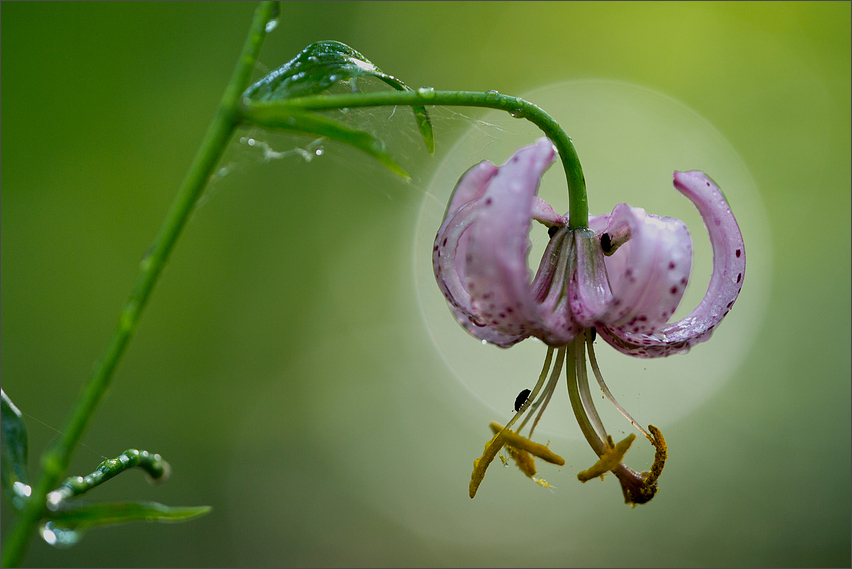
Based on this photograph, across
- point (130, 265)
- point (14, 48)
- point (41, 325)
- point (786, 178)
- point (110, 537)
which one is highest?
point (786, 178)

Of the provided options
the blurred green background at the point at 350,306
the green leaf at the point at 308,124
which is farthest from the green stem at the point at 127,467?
the blurred green background at the point at 350,306

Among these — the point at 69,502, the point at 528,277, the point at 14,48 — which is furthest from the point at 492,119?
the point at 14,48

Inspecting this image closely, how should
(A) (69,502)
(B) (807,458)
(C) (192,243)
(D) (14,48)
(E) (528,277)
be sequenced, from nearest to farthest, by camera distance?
(A) (69,502) < (E) (528,277) < (D) (14,48) < (C) (192,243) < (B) (807,458)

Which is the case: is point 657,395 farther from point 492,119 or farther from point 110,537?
point 492,119

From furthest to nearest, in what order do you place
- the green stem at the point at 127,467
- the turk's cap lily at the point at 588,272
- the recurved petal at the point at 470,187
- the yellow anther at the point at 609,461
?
the recurved petal at the point at 470,187
the yellow anther at the point at 609,461
the turk's cap lily at the point at 588,272
the green stem at the point at 127,467

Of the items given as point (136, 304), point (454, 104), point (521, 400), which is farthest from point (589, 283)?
point (136, 304)

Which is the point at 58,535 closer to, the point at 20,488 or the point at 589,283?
the point at 20,488

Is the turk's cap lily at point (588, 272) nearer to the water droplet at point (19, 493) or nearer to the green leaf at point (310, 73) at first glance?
the green leaf at point (310, 73)
